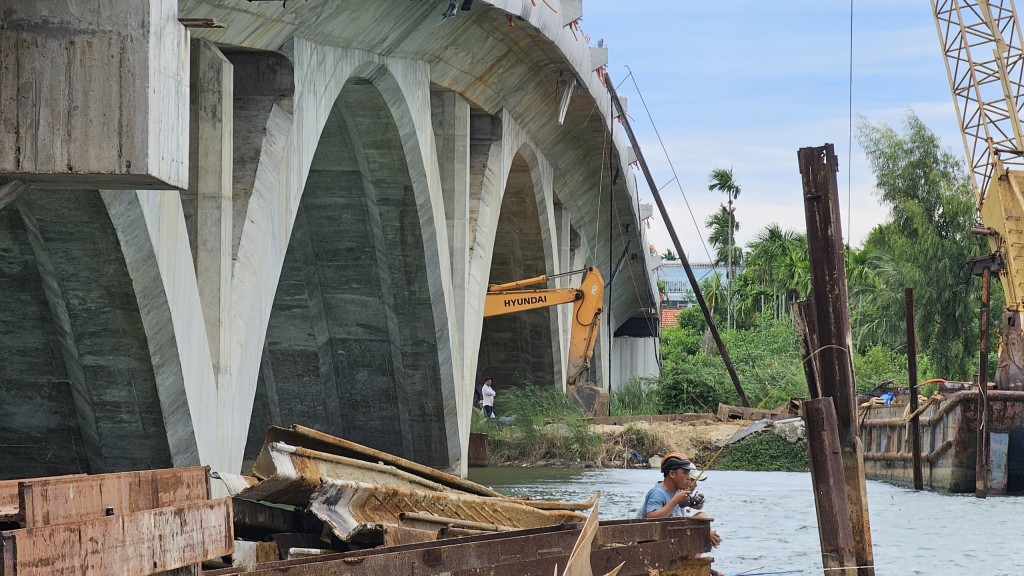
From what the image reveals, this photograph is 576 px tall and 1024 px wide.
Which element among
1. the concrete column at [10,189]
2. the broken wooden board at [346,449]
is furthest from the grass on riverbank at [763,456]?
the concrete column at [10,189]

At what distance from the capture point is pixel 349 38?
1853 centimetres

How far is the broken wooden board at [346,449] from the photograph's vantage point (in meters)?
12.5

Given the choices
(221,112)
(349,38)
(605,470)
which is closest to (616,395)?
(605,470)

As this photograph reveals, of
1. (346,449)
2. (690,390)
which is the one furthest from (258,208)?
(690,390)

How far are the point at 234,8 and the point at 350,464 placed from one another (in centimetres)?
482

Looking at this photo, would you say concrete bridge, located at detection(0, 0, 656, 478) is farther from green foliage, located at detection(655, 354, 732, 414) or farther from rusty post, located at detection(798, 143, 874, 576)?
green foliage, located at detection(655, 354, 732, 414)

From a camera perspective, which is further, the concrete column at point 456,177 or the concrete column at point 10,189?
the concrete column at point 456,177

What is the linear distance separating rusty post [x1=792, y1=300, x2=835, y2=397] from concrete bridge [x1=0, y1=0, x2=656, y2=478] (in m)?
5.59

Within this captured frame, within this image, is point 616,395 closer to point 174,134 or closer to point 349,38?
point 349,38

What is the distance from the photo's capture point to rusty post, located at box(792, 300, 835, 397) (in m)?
13.2

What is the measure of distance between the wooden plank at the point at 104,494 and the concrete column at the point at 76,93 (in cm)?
202

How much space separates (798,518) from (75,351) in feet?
41.2

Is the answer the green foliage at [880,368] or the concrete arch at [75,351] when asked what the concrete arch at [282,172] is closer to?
the concrete arch at [75,351]

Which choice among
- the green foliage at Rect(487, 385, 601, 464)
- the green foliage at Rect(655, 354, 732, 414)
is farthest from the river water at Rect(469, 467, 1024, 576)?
the green foliage at Rect(655, 354, 732, 414)
